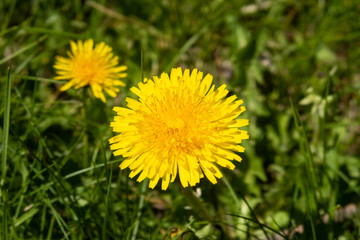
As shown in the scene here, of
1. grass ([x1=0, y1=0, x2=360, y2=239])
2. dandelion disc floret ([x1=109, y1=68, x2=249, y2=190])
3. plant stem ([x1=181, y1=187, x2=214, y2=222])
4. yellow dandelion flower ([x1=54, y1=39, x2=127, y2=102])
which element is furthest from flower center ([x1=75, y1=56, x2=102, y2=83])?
plant stem ([x1=181, y1=187, x2=214, y2=222])

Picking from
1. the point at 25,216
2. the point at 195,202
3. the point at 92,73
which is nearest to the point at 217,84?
the point at 92,73

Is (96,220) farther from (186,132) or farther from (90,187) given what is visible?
(186,132)

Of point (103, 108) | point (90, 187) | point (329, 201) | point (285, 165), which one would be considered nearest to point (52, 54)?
point (103, 108)

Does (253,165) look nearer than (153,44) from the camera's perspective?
Yes

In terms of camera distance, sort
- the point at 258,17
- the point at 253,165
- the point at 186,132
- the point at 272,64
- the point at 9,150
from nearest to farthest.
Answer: the point at 186,132 < the point at 9,150 < the point at 253,165 < the point at 272,64 < the point at 258,17

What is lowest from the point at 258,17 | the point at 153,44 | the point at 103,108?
the point at 103,108

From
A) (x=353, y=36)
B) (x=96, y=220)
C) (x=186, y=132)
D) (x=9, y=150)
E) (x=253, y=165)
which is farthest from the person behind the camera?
(x=353, y=36)

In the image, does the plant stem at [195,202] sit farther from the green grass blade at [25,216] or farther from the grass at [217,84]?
the green grass blade at [25,216]

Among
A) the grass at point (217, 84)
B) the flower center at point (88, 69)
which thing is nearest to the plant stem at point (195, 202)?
the grass at point (217, 84)
